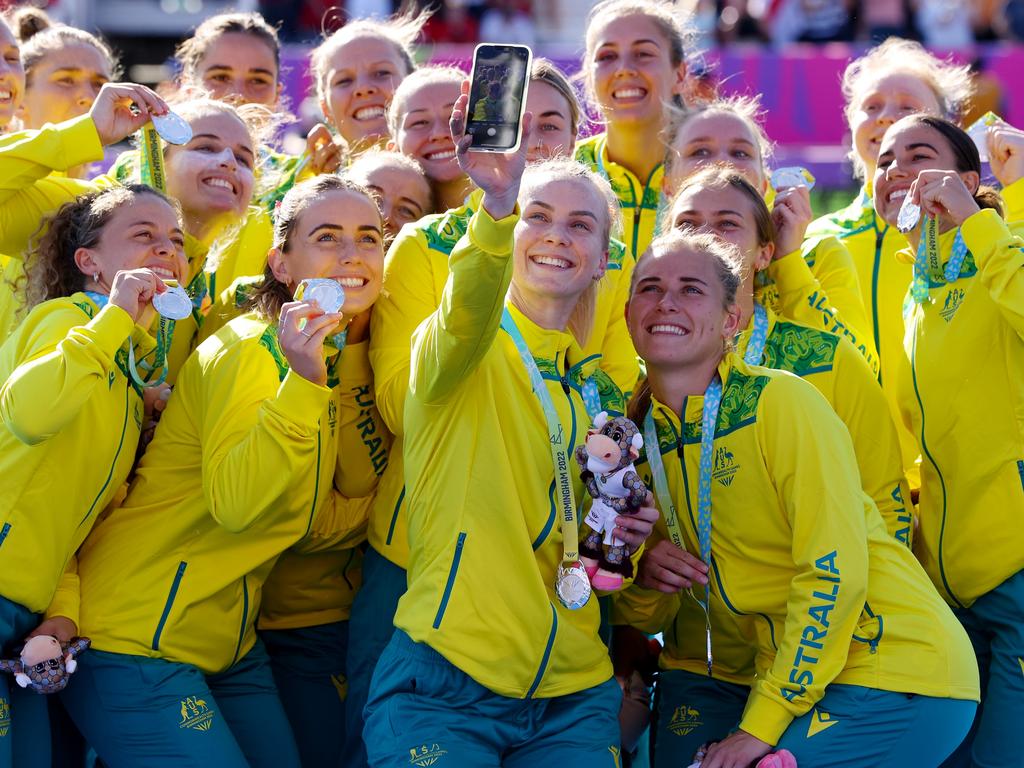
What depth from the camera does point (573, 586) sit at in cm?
355

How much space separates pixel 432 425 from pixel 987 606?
77.0 inches

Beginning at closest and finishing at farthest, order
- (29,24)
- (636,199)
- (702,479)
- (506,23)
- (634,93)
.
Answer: (702,479) → (636,199) → (634,93) → (29,24) → (506,23)

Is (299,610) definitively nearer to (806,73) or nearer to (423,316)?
(423,316)

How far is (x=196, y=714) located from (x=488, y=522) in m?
1.09

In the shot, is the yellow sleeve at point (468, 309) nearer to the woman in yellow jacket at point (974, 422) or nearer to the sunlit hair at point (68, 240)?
the sunlit hair at point (68, 240)

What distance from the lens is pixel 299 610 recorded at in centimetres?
448

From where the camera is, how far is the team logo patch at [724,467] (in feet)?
12.5

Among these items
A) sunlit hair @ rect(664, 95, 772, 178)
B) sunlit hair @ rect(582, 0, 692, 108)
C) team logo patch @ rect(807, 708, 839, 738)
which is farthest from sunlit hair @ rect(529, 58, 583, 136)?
team logo patch @ rect(807, 708, 839, 738)

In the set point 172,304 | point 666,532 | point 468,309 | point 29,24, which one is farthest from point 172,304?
point 29,24

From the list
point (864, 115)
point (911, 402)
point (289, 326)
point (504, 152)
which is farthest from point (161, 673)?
point (864, 115)

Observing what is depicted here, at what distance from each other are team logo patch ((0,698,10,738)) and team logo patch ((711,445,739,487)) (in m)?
2.11

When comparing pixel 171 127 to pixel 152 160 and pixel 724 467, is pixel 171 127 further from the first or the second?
pixel 724 467

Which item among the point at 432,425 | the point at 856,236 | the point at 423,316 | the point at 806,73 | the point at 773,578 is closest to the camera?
the point at 432,425

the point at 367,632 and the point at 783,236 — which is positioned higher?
the point at 783,236
